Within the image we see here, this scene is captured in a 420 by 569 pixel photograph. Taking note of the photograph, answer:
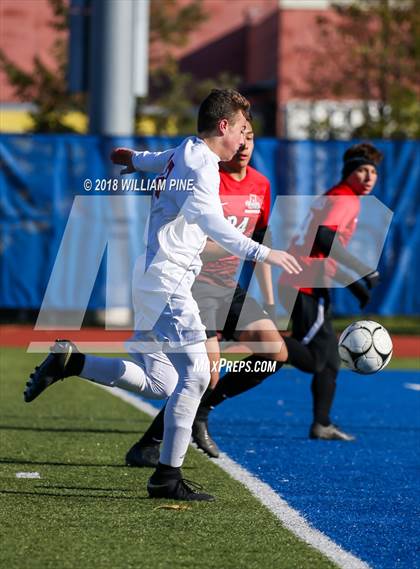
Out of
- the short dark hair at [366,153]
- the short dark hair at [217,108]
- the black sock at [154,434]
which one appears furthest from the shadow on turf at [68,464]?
the short dark hair at [366,153]

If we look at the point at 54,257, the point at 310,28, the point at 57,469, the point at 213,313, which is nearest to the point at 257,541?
the point at 57,469

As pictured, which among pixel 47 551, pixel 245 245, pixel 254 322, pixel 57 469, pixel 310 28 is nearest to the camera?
pixel 47 551

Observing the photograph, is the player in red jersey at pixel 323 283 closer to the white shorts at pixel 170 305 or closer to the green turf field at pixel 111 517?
the green turf field at pixel 111 517

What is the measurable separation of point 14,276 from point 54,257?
622 mm

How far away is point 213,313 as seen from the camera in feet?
25.8

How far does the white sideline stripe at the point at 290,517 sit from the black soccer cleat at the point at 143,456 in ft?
1.38

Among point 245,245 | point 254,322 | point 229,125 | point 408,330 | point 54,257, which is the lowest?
point 408,330

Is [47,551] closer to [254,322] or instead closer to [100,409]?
[254,322]

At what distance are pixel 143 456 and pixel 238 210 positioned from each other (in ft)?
5.68

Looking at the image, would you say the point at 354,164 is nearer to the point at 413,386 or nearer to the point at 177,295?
the point at 177,295

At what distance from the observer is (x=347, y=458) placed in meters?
8.06

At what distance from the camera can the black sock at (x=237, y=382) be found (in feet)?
26.3

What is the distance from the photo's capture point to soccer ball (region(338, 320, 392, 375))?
7.99 meters

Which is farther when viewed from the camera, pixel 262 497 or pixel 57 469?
pixel 57 469
